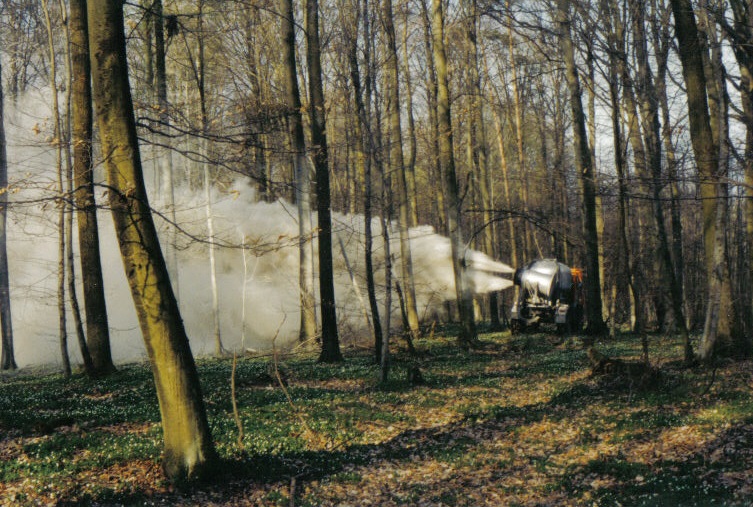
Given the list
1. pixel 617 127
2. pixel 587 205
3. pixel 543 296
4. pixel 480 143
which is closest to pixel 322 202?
pixel 617 127

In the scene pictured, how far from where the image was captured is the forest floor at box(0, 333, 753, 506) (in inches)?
325

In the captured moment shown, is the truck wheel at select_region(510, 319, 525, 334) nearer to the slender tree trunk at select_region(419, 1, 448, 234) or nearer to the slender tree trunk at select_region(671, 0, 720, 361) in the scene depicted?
the slender tree trunk at select_region(419, 1, 448, 234)

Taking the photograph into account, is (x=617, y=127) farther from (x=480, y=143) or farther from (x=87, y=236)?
(x=480, y=143)

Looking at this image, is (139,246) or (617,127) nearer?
(139,246)

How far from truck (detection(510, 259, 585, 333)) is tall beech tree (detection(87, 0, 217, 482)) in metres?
24.1

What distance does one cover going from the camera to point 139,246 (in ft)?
26.4

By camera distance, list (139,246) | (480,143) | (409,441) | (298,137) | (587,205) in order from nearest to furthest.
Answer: (139,246)
(409,441)
(298,137)
(587,205)
(480,143)

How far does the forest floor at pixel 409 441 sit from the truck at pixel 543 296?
14.6 metres

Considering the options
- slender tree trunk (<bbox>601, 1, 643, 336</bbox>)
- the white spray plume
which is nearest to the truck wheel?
the white spray plume

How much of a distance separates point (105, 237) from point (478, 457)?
27.9m

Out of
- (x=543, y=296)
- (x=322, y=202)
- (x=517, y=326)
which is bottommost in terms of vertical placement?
(x=517, y=326)

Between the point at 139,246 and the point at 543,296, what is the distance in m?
25.6

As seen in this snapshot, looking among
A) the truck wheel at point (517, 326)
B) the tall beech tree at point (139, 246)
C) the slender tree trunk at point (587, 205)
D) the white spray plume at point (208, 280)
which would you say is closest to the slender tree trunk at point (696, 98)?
the slender tree trunk at point (587, 205)

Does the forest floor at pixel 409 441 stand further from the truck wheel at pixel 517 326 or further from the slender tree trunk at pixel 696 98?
the truck wheel at pixel 517 326
